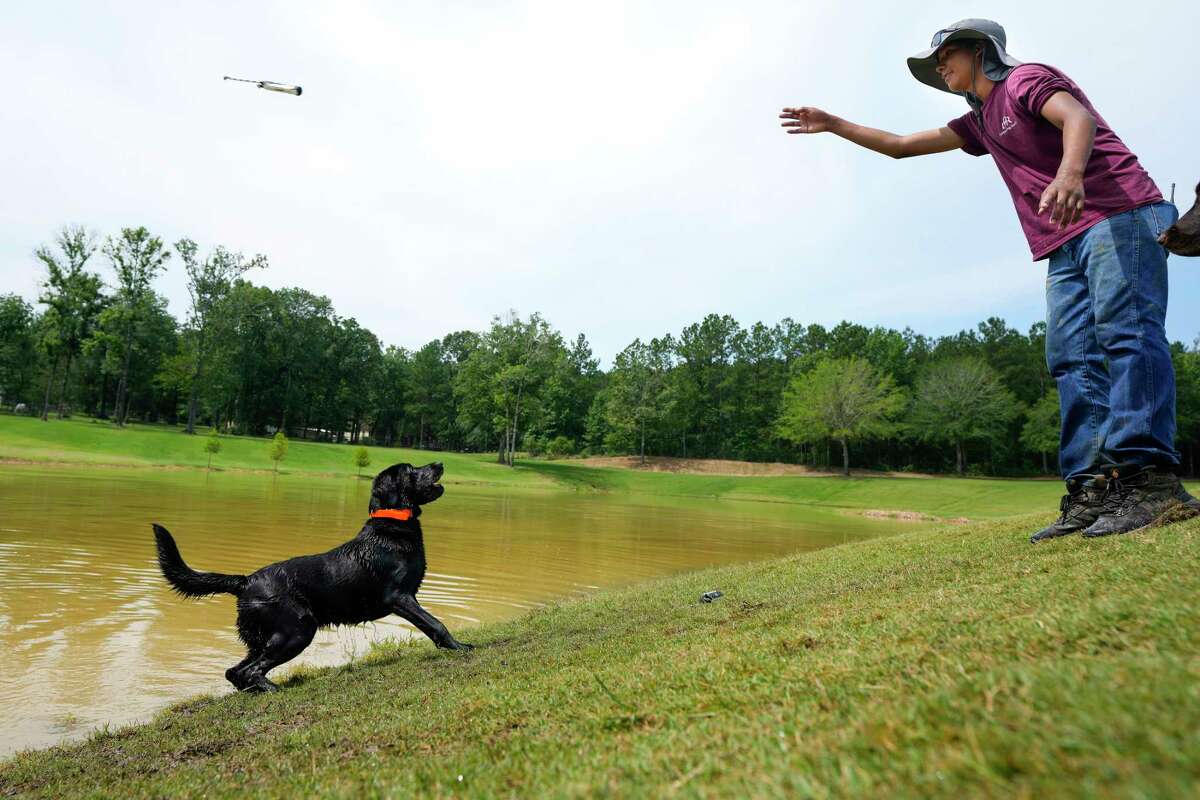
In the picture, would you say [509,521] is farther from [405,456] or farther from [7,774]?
[405,456]

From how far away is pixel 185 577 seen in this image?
5320mm

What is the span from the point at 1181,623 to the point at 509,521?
65.2 ft

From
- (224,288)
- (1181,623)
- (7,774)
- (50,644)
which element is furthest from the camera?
(224,288)

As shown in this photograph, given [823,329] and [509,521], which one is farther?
[823,329]

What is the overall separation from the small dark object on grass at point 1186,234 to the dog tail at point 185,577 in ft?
22.1

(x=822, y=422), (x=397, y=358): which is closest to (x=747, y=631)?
(x=822, y=422)

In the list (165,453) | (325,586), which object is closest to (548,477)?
(165,453)

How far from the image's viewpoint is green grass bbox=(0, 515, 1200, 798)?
50.4 inches

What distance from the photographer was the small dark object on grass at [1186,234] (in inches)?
146

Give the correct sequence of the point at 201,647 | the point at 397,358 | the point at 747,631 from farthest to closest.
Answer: the point at 397,358 < the point at 201,647 < the point at 747,631

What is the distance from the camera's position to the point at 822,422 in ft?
199

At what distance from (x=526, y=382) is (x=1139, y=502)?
5938 cm

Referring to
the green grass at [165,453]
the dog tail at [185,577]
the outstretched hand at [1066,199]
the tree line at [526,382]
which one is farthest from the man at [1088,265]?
the tree line at [526,382]

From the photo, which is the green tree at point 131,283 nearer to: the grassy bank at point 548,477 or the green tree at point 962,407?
the grassy bank at point 548,477
